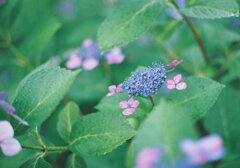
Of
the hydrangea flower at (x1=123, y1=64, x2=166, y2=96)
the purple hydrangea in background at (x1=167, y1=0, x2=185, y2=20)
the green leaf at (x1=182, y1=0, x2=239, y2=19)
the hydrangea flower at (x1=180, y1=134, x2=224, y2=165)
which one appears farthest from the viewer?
the purple hydrangea in background at (x1=167, y1=0, x2=185, y2=20)

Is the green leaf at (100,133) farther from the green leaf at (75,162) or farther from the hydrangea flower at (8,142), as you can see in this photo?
the hydrangea flower at (8,142)

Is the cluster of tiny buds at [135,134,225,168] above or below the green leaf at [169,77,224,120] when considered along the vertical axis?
above

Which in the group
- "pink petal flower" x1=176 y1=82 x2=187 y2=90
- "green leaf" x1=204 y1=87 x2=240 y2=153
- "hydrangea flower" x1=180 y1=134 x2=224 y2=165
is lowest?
"green leaf" x1=204 y1=87 x2=240 y2=153

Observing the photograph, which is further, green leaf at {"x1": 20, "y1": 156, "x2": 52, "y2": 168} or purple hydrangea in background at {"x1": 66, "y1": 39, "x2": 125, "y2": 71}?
purple hydrangea in background at {"x1": 66, "y1": 39, "x2": 125, "y2": 71}

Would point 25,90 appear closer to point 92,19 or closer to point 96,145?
point 96,145

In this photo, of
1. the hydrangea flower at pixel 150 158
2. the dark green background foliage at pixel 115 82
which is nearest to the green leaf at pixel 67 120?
the dark green background foliage at pixel 115 82

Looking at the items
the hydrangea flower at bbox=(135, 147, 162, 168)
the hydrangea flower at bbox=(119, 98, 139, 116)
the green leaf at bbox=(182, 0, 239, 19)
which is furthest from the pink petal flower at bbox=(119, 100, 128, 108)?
the hydrangea flower at bbox=(135, 147, 162, 168)

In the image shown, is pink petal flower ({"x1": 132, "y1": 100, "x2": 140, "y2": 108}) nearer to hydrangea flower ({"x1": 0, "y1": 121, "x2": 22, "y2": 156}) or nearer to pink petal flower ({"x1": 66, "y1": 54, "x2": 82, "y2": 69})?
hydrangea flower ({"x1": 0, "y1": 121, "x2": 22, "y2": 156})

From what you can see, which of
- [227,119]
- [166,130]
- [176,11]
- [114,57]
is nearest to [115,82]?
[114,57]

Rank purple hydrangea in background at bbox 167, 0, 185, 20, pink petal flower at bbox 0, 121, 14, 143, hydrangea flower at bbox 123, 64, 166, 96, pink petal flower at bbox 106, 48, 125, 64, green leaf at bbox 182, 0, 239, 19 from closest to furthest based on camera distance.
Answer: pink petal flower at bbox 0, 121, 14, 143 → hydrangea flower at bbox 123, 64, 166, 96 → green leaf at bbox 182, 0, 239, 19 → purple hydrangea in background at bbox 167, 0, 185, 20 → pink petal flower at bbox 106, 48, 125, 64

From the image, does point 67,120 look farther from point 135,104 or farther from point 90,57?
point 90,57
